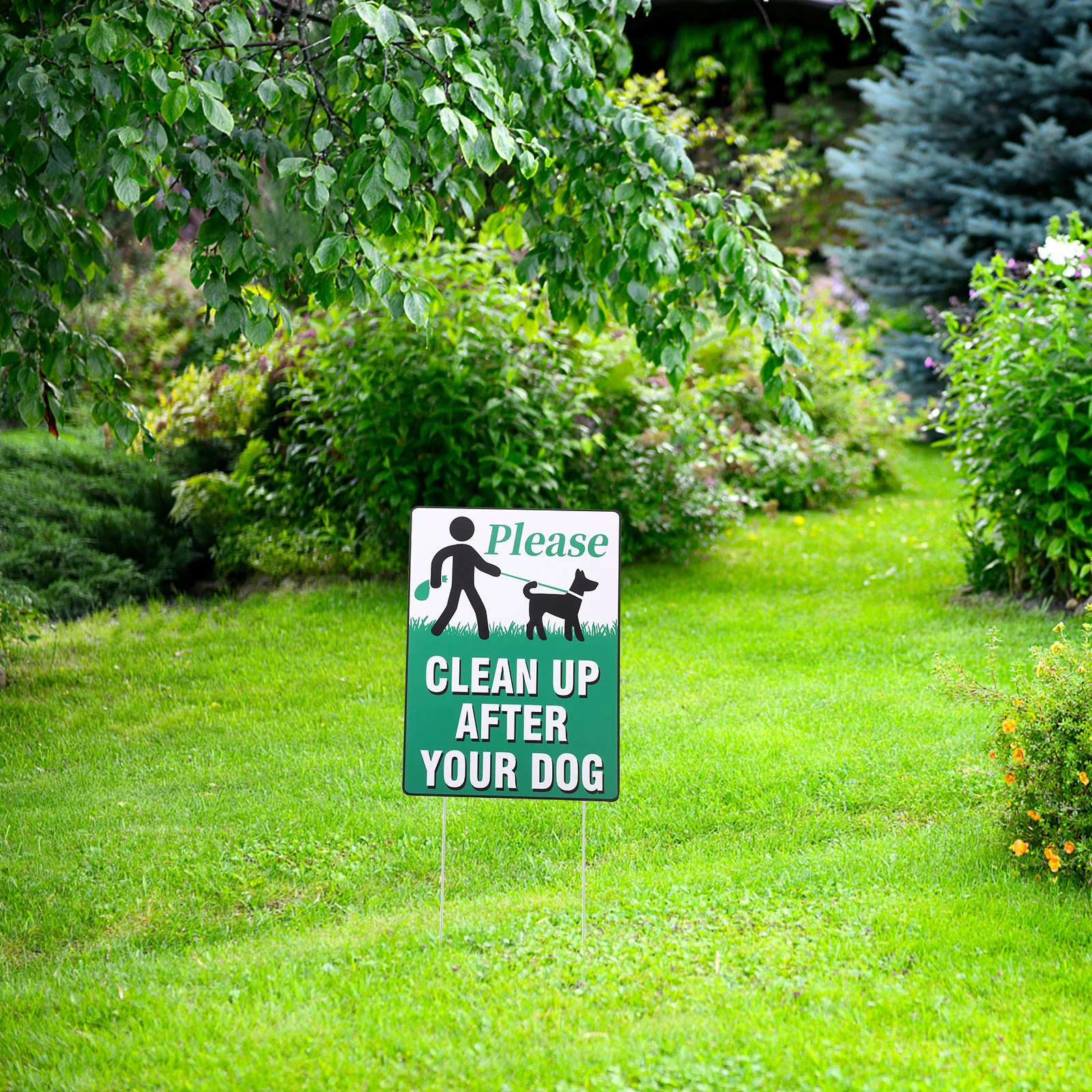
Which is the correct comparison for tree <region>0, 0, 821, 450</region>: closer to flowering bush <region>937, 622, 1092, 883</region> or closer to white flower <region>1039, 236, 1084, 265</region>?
flowering bush <region>937, 622, 1092, 883</region>

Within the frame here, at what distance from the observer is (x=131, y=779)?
507cm

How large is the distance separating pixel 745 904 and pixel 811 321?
29.9 feet

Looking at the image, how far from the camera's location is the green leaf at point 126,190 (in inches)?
136

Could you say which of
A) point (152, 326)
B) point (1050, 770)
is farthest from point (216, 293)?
point (152, 326)

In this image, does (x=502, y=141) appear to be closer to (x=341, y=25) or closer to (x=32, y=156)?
(x=341, y=25)

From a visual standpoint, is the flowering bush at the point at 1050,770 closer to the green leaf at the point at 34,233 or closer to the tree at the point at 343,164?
the tree at the point at 343,164

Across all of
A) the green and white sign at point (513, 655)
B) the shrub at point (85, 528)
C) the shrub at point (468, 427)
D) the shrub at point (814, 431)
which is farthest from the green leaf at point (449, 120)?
the shrub at point (814, 431)

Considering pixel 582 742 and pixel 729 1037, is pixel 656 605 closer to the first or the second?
pixel 582 742

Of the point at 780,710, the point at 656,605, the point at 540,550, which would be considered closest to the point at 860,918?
the point at 540,550

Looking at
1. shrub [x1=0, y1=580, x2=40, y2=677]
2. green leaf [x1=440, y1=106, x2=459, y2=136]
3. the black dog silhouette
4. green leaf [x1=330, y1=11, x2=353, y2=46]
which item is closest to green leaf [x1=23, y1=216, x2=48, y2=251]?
green leaf [x1=330, y1=11, x2=353, y2=46]

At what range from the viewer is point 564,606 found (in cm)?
360

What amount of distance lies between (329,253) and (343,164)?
0.60 meters

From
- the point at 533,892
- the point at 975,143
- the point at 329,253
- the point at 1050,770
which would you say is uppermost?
the point at 975,143

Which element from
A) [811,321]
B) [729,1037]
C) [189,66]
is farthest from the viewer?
[811,321]
